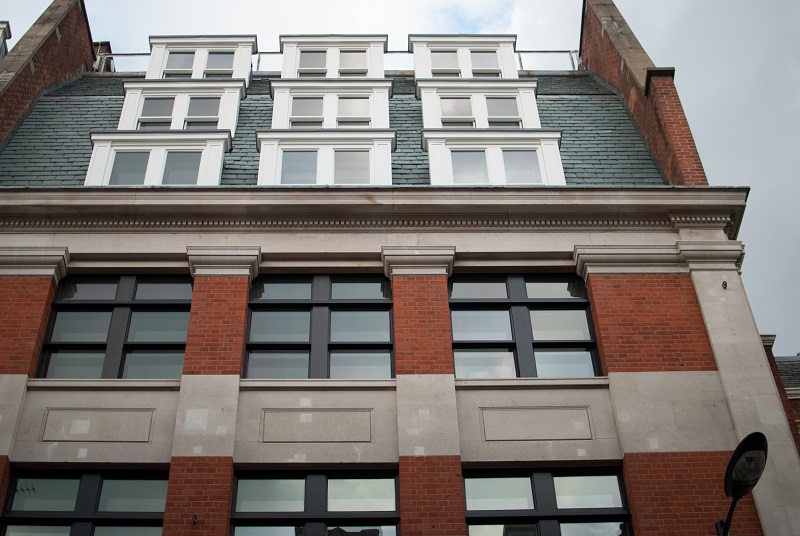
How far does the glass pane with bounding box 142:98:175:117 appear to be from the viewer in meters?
18.6

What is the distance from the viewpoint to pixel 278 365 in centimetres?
A: 1384

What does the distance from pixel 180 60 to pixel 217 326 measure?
9.61m

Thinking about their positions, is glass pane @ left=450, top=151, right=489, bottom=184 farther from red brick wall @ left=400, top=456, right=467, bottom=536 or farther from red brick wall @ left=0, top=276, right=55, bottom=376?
red brick wall @ left=0, top=276, right=55, bottom=376

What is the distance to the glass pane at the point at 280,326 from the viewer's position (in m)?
14.2

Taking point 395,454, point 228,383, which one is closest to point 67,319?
point 228,383

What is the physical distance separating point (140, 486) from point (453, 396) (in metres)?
4.88

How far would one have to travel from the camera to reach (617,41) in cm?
2056

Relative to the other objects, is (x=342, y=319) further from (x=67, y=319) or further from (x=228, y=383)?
(x=67, y=319)

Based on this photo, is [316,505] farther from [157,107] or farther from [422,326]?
[157,107]

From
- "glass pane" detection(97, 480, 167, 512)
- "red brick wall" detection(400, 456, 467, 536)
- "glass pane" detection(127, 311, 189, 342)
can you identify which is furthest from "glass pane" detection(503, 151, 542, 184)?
"glass pane" detection(97, 480, 167, 512)

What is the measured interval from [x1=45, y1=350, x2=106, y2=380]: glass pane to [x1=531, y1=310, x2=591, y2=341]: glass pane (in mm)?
7389

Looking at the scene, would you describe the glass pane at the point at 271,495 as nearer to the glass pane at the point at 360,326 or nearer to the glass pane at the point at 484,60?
the glass pane at the point at 360,326

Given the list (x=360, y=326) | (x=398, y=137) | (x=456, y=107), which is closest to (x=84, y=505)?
(x=360, y=326)

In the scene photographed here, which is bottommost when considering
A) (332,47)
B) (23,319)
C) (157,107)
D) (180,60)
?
(23,319)
